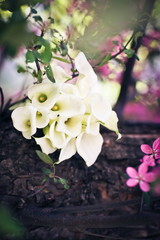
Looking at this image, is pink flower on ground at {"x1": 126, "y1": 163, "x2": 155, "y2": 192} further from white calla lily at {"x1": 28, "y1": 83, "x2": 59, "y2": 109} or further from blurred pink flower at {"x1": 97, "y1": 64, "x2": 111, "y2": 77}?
blurred pink flower at {"x1": 97, "y1": 64, "x2": 111, "y2": 77}

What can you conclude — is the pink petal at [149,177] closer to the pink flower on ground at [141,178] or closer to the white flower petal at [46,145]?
the pink flower on ground at [141,178]

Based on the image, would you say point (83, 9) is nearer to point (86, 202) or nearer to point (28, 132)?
point (28, 132)

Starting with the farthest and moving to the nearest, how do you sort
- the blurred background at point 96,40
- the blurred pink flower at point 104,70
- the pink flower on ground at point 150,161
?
the blurred pink flower at point 104,70
the pink flower on ground at point 150,161
the blurred background at point 96,40

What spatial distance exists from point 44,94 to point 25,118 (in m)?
0.07

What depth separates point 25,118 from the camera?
1.88 ft

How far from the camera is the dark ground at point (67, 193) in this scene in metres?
0.61

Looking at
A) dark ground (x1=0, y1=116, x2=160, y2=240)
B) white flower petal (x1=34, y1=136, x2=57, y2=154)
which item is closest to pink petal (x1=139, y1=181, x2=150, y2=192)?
dark ground (x1=0, y1=116, x2=160, y2=240)

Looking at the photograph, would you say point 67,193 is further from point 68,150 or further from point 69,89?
point 69,89

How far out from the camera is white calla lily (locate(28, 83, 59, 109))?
55 centimetres

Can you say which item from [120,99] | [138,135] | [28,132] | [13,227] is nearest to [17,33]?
[13,227]

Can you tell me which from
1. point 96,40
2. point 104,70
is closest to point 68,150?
point 96,40

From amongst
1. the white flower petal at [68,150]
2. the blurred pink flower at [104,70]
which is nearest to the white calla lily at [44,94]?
the white flower petal at [68,150]

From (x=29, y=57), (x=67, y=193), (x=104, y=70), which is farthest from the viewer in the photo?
(x=104, y=70)

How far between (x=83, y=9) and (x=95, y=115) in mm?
611
